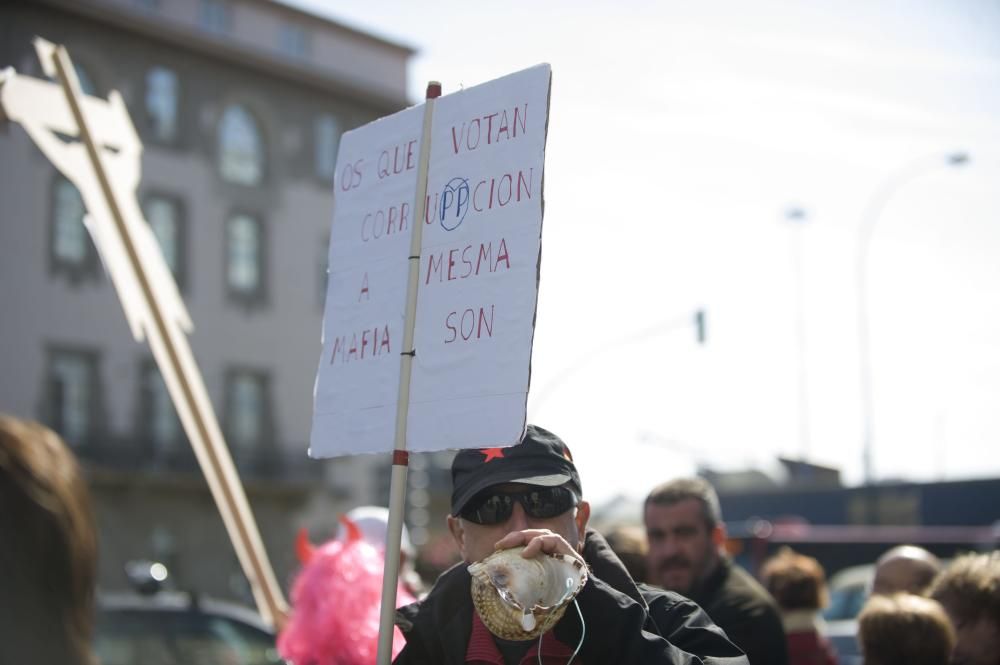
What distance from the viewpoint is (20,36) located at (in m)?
30.6

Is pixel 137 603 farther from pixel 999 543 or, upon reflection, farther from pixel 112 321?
pixel 112 321

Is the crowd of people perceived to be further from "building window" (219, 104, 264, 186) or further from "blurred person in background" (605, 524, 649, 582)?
"building window" (219, 104, 264, 186)

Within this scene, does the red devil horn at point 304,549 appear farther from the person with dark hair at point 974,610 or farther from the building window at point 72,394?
the building window at point 72,394

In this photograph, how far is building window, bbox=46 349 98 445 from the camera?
31375mm

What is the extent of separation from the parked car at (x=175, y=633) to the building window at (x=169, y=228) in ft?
90.7

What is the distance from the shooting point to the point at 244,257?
35.8 meters

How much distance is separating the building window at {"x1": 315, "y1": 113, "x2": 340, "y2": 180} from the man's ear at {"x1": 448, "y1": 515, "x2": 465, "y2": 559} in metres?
35.0

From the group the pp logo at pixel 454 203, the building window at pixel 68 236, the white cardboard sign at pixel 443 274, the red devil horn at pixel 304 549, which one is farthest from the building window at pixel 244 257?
the pp logo at pixel 454 203

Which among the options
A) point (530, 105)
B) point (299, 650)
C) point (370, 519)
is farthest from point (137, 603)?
point (530, 105)

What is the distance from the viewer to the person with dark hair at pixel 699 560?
14.9 ft

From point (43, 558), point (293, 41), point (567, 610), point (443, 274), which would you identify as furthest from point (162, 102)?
point (43, 558)

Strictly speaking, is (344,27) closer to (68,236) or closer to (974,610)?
(68,236)

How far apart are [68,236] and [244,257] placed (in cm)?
537

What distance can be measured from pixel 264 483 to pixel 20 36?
13532 mm
